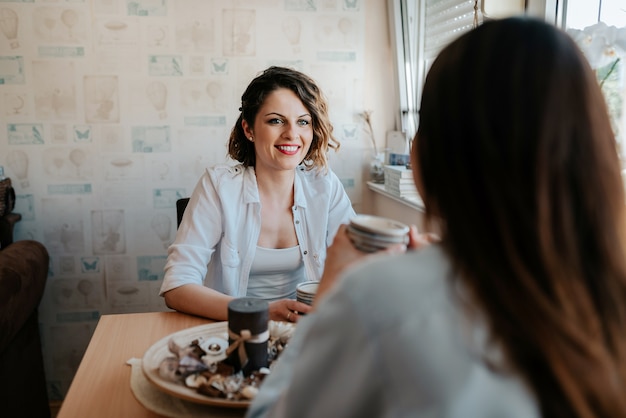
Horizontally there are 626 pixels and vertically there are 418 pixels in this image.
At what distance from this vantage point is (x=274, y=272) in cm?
Result: 176

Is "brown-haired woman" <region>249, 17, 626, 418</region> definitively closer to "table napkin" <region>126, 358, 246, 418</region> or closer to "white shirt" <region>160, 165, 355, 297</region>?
"table napkin" <region>126, 358, 246, 418</region>

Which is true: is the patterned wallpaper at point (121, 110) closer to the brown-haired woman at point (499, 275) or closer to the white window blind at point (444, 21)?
the white window blind at point (444, 21)

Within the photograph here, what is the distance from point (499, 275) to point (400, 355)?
12cm

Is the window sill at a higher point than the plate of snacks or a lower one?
higher

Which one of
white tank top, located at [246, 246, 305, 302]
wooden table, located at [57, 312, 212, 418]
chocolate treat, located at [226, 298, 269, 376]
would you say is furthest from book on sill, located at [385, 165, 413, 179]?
chocolate treat, located at [226, 298, 269, 376]

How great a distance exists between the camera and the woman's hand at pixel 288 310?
1.28 meters

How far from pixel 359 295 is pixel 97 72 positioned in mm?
2431

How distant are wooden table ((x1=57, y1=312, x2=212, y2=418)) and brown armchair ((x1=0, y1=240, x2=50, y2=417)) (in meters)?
0.76

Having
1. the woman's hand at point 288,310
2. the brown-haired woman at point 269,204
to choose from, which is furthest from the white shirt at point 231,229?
Result: the woman's hand at point 288,310

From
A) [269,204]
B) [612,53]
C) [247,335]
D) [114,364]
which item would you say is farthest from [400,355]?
[269,204]

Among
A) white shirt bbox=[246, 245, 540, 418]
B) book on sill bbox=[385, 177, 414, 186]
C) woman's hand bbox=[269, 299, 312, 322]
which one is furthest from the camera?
book on sill bbox=[385, 177, 414, 186]

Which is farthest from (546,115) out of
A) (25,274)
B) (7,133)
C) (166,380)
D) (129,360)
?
(7,133)

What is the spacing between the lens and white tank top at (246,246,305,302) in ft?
5.70

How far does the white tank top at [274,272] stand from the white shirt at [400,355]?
123 centimetres
